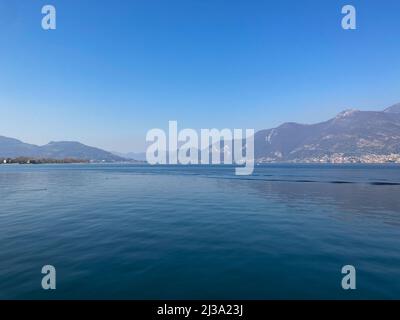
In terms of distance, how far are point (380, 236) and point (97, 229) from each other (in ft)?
85.2

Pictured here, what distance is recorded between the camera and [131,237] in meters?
21.3

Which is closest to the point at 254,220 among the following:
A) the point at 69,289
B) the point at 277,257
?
the point at 277,257

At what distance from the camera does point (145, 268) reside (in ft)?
49.0

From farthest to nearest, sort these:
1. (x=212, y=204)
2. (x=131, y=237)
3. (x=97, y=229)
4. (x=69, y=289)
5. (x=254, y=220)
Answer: (x=212, y=204)
(x=254, y=220)
(x=97, y=229)
(x=131, y=237)
(x=69, y=289)

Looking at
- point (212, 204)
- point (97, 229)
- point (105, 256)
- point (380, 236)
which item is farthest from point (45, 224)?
point (380, 236)

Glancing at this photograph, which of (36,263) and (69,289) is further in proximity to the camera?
(36,263)

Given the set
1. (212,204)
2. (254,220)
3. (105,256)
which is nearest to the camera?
(105,256)

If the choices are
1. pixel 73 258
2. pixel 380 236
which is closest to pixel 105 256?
pixel 73 258

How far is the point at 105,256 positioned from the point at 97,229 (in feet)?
25.8

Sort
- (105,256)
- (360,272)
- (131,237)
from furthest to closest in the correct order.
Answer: (131,237) → (105,256) → (360,272)

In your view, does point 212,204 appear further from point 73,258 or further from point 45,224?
point 73,258
